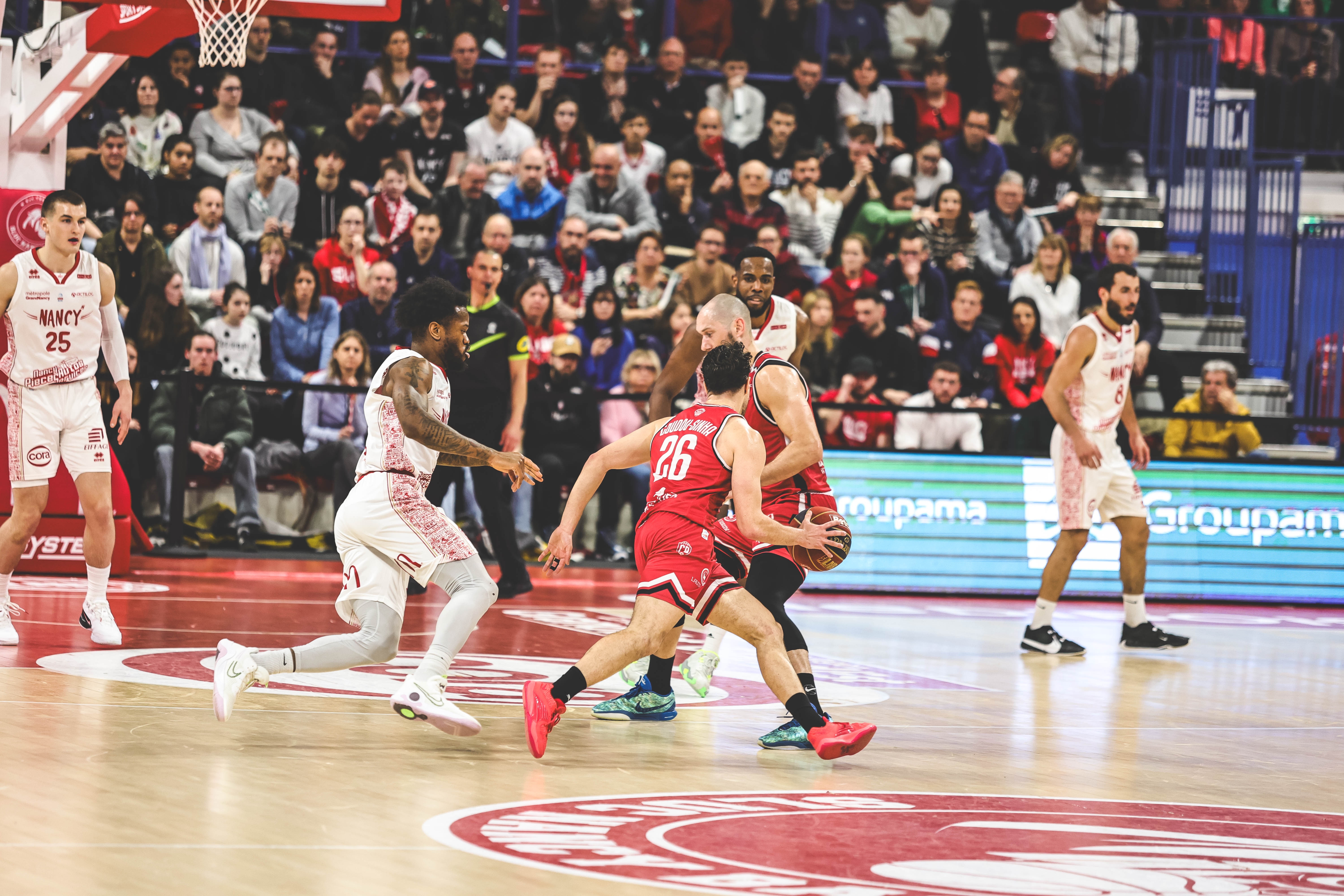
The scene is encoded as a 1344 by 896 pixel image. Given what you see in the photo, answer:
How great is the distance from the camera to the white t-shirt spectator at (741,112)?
1627 cm

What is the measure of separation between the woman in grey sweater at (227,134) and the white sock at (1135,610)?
828cm

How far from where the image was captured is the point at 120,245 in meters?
12.8

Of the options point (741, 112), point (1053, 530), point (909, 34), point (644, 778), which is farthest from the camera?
point (909, 34)

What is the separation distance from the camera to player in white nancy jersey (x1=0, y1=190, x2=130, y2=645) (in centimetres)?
793

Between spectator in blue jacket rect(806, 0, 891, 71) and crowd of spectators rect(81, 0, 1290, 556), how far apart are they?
0.09ft

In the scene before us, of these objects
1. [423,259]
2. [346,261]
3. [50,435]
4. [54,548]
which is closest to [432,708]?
[50,435]

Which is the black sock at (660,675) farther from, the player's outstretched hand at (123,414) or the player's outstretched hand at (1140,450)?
the player's outstretched hand at (1140,450)

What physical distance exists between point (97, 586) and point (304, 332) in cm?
534

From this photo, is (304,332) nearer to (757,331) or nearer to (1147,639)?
(757,331)

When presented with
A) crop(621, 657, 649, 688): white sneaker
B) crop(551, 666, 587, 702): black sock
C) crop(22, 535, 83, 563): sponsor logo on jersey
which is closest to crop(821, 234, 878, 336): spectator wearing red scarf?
crop(22, 535, 83, 563): sponsor logo on jersey

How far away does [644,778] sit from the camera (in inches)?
218

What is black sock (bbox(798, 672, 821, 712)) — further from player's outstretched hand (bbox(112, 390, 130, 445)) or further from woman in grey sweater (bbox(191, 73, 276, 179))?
woman in grey sweater (bbox(191, 73, 276, 179))

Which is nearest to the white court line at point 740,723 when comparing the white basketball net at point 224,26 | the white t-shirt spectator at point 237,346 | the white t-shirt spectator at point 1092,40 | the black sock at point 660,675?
the black sock at point 660,675

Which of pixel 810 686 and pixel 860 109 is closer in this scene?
pixel 810 686
